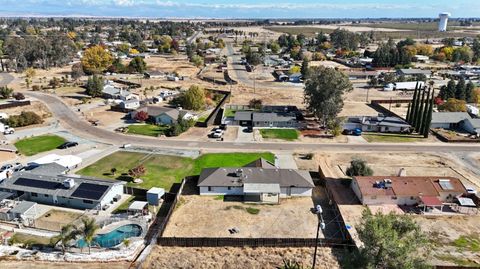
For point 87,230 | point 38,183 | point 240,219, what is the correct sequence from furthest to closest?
point 38,183, point 240,219, point 87,230

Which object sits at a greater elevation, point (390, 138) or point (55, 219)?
point (390, 138)

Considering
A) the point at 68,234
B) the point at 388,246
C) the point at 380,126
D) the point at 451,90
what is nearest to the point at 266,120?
the point at 380,126

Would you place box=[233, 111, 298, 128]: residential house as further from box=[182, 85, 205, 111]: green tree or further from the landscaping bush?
the landscaping bush

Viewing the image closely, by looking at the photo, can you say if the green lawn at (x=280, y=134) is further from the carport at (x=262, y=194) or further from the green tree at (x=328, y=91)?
the carport at (x=262, y=194)

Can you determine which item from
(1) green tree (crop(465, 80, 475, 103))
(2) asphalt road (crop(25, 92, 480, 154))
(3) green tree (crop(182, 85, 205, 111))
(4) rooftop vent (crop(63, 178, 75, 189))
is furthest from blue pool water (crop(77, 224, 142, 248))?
(1) green tree (crop(465, 80, 475, 103))

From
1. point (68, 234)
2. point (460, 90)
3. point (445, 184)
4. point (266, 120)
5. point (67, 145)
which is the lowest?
point (67, 145)

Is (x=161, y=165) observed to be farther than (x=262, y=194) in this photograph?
Yes

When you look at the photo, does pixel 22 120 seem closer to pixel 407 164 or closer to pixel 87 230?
pixel 87 230

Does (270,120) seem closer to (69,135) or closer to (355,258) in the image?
(69,135)
